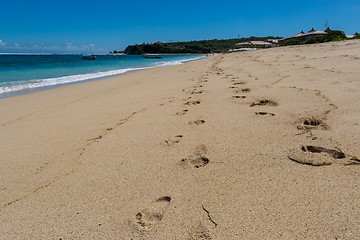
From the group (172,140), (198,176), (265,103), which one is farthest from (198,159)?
(265,103)

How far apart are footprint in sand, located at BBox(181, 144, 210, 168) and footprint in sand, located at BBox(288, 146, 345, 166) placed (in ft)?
1.90

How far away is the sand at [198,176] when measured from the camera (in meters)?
1.02

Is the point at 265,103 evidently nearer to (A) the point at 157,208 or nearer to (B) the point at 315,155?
(B) the point at 315,155

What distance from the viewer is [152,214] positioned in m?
1.14

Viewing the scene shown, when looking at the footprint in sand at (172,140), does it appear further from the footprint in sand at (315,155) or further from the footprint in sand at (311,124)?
the footprint in sand at (311,124)

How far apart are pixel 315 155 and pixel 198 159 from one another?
778 millimetres

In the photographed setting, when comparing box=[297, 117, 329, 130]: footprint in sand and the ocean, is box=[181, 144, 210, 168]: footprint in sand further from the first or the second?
the ocean

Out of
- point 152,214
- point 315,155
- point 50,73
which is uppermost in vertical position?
point 315,155

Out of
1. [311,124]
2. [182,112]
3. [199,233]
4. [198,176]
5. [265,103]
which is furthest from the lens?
[182,112]

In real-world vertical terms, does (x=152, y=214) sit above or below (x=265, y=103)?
below

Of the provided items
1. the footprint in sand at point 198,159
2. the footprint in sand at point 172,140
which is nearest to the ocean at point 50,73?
the footprint in sand at point 172,140

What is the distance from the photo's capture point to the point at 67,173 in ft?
5.41

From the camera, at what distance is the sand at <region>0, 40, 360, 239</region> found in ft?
3.34

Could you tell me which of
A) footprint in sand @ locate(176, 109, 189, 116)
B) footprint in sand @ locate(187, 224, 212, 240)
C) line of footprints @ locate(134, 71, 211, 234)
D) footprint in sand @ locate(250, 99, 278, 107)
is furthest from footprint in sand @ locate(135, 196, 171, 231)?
footprint in sand @ locate(250, 99, 278, 107)
